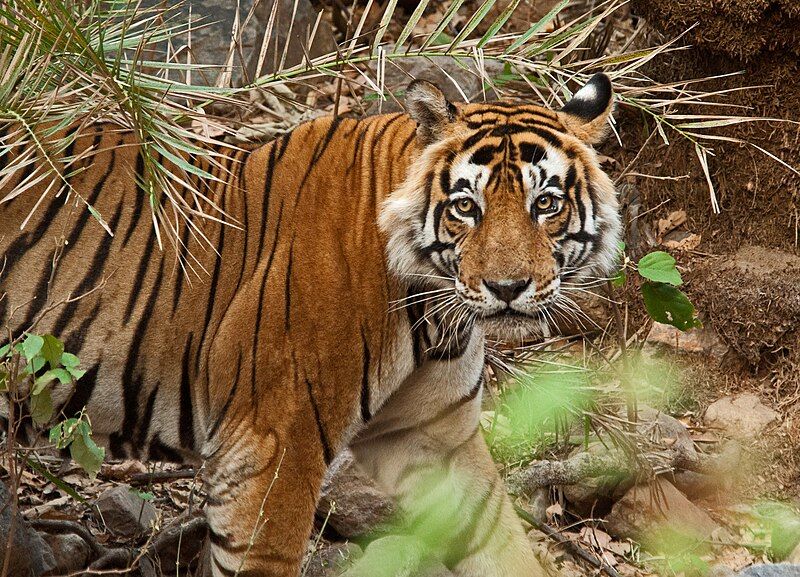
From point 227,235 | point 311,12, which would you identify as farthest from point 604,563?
point 311,12

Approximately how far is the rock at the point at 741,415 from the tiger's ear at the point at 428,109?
123 inches

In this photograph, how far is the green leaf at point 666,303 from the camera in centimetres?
473

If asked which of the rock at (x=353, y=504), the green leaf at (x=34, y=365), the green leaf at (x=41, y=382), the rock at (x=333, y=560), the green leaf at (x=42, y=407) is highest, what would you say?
the green leaf at (x=34, y=365)

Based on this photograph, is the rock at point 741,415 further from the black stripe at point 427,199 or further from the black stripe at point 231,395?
the black stripe at point 231,395

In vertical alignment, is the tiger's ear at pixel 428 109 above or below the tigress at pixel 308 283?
above

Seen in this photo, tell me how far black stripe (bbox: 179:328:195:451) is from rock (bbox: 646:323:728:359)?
3355mm

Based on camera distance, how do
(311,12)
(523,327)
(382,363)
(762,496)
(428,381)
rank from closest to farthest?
(523,327) < (382,363) < (428,381) < (762,496) < (311,12)

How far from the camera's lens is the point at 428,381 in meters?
3.97

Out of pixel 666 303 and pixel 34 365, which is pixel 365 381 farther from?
pixel 666 303

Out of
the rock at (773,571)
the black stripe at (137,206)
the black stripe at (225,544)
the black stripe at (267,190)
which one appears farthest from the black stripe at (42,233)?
the rock at (773,571)

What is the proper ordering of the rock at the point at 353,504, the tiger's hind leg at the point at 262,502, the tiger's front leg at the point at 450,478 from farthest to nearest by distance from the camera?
the rock at the point at 353,504
the tiger's front leg at the point at 450,478
the tiger's hind leg at the point at 262,502

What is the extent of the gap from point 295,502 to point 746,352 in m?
3.40

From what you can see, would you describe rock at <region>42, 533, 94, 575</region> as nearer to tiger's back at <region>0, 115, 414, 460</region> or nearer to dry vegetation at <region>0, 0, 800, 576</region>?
dry vegetation at <region>0, 0, 800, 576</region>

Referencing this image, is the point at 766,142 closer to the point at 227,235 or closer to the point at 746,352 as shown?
the point at 746,352
